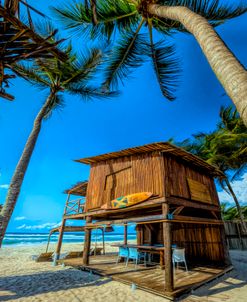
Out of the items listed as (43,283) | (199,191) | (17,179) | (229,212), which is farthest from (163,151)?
(229,212)

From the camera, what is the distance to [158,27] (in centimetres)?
679

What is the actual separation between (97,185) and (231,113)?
15.3m

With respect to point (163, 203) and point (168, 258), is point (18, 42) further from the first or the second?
point (168, 258)

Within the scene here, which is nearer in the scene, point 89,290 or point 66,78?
point 89,290

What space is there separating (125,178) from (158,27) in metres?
6.54

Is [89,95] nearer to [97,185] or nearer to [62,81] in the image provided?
[62,81]

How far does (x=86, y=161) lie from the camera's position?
438 inches

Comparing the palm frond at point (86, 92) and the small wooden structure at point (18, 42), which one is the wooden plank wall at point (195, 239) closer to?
the palm frond at point (86, 92)

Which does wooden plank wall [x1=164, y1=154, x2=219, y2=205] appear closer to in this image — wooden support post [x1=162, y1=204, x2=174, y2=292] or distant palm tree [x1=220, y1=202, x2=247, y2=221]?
wooden support post [x1=162, y1=204, x2=174, y2=292]

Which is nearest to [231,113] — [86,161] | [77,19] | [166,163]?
[166,163]

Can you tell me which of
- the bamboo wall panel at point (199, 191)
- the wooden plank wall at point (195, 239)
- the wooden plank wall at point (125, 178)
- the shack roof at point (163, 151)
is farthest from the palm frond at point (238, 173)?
the wooden plank wall at point (125, 178)

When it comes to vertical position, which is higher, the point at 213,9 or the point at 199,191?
the point at 213,9

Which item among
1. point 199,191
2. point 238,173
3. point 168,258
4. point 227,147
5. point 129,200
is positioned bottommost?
point 168,258

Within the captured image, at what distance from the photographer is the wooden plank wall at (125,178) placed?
8523mm
